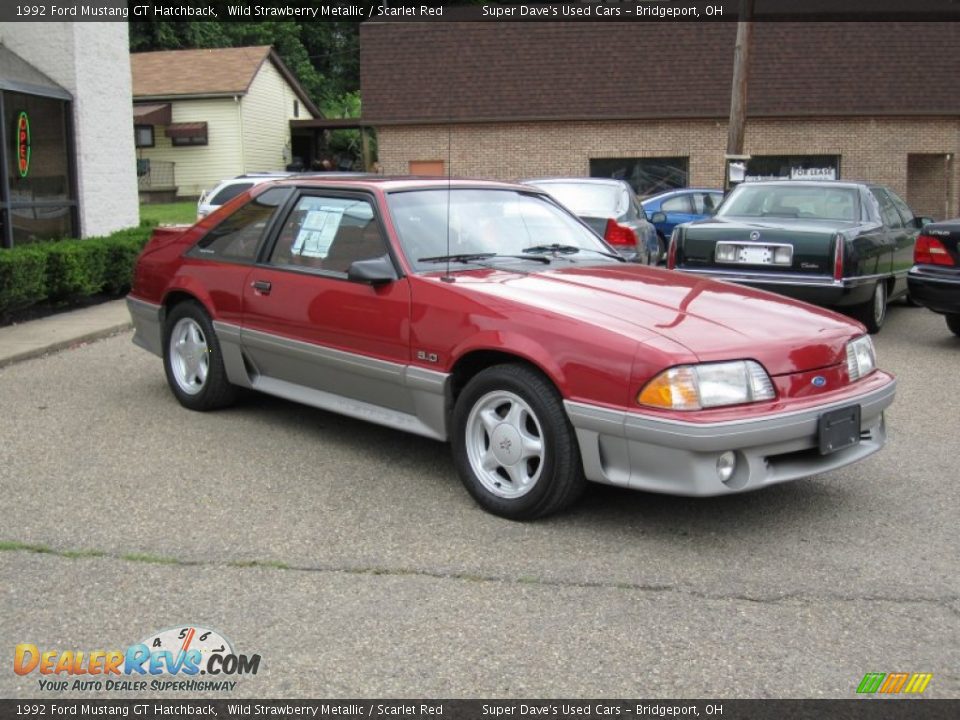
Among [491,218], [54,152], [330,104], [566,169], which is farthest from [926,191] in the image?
[330,104]

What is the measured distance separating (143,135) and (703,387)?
33.4 meters

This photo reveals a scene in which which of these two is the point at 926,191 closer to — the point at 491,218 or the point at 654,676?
the point at 491,218

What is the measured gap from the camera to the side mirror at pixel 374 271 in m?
5.27

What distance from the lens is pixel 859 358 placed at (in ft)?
16.3

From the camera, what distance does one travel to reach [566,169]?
27.3 metres

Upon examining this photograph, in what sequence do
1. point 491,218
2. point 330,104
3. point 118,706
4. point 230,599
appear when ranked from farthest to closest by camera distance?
point 330,104
point 491,218
point 230,599
point 118,706

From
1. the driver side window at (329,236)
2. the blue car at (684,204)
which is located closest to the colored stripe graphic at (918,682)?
the driver side window at (329,236)

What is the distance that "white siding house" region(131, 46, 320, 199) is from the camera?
1395 inches

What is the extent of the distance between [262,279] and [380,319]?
1140 mm

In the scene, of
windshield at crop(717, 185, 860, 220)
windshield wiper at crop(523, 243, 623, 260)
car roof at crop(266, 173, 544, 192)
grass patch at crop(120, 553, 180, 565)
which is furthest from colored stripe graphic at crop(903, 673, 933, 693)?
windshield at crop(717, 185, 860, 220)

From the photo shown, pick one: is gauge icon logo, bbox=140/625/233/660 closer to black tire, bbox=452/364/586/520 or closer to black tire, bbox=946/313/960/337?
black tire, bbox=452/364/586/520

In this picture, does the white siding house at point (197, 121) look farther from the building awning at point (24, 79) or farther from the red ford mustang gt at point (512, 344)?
the red ford mustang gt at point (512, 344)

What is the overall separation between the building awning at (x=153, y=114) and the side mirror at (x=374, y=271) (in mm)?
31283

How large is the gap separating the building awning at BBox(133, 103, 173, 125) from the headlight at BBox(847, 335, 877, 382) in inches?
1280
